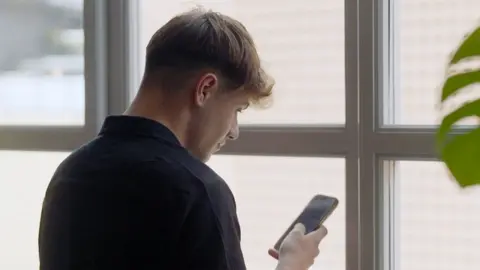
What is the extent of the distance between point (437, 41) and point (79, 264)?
2.73 ft

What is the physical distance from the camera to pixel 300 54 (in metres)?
1.58

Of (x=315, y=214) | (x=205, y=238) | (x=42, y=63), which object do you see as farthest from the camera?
(x=42, y=63)

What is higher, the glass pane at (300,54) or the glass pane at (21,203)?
Result: the glass pane at (300,54)

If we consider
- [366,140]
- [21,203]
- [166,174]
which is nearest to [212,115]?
[166,174]

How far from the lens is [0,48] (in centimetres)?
193

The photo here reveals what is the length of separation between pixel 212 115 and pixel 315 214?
32 cm

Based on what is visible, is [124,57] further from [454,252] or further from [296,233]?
[454,252]

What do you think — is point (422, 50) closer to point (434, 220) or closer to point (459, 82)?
point (434, 220)

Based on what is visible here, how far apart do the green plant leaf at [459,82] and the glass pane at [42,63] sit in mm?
1330

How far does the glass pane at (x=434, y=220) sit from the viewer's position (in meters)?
1.42

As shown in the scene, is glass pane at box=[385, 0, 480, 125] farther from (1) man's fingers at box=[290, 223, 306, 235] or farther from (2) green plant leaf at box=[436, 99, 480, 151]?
(2) green plant leaf at box=[436, 99, 480, 151]

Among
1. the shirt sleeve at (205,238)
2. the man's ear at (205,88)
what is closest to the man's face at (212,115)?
the man's ear at (205,88)

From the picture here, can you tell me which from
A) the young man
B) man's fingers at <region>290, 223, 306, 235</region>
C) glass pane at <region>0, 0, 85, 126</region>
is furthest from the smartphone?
glass pane at <region>0, 0, 85, 126</region>

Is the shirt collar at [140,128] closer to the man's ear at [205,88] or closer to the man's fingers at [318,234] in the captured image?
the man's ear at [205,88]
